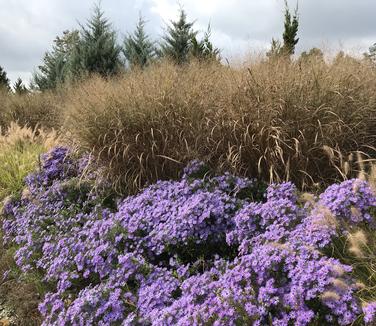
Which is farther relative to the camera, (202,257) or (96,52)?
(96,52)

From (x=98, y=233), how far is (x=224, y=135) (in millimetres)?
1548

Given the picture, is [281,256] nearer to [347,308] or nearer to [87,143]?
[347,308]

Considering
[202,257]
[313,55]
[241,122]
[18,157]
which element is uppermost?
[313,55]

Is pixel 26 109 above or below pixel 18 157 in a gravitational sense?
above

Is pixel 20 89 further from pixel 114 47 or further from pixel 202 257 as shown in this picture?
pixel 202 257

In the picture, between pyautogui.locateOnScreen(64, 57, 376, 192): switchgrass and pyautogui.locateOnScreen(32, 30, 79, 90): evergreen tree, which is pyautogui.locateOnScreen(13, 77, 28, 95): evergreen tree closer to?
pyautogui.locateOnScreen(32, 30, 79, 90): evergreen tree

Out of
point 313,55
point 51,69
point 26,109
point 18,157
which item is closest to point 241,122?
point 313,55

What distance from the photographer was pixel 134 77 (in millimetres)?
6184

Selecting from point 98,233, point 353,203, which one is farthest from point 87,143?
point 353,203

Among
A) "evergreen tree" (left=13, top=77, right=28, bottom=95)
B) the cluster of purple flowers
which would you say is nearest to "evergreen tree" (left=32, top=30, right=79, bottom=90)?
"evergreen tree" (left=13, top=77, right=28, bottom=95)

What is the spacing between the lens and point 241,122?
15.7ft

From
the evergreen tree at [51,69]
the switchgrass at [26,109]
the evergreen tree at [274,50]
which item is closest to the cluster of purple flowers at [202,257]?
the evergreen tree at [274,50]

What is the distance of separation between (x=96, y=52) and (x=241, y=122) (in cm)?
1139

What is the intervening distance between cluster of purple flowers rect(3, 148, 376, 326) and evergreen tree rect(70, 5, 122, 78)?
1081 cm
